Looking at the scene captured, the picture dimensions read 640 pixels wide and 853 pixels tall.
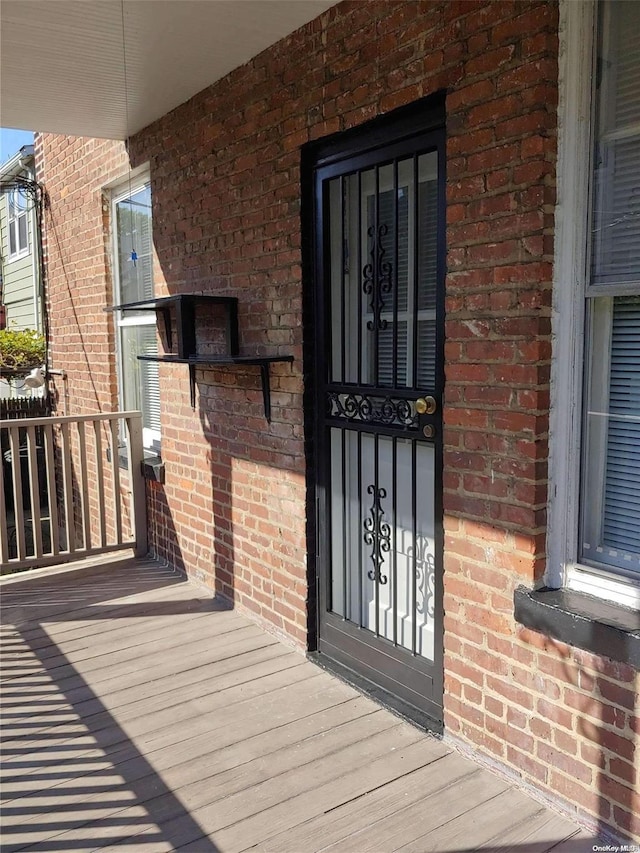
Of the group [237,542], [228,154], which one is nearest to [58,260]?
[228,154]

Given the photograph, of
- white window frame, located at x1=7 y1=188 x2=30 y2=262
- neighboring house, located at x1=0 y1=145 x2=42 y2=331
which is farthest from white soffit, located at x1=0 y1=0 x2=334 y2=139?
white window frame, located at x1=7 y1=188 x2=30 y2=262

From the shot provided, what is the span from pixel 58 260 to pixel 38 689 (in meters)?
4.17

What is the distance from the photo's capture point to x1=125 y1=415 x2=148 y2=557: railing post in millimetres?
4656

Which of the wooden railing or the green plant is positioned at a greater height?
the green plant

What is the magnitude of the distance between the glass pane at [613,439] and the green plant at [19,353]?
6.43 meters

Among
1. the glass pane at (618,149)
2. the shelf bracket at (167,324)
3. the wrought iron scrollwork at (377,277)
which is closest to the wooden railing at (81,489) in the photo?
the shelf bracket at (167,324)

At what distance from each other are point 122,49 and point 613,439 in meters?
2.67

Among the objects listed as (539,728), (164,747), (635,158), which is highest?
(635,158)

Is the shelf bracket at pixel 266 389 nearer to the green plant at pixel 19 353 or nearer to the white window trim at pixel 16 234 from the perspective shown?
the green plant at pixel 19 353

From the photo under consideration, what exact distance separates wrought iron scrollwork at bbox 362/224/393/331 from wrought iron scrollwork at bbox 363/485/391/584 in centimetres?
67

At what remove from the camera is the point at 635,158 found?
1908mm

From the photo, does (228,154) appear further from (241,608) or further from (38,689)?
(38,689)

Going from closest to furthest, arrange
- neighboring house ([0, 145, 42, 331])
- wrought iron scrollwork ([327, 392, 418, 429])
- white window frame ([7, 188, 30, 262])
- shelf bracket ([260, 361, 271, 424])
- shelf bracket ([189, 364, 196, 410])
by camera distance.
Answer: wrought iron scrollwork ([327, 392, 418, 429])
shelf bracket ([260, 361, 271, 424])
shelf bracket ([189, 364, 196, 410])
neighboring house ([0, 145, 42, 331])
white window frame ([7, 188, 30, 262])

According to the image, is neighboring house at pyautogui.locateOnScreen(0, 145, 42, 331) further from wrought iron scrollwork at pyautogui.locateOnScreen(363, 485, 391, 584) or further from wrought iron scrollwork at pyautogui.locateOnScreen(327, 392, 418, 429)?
wrought iron scrollwork at pyautogui.locateOnScreen(363, 485, 391, 584)
